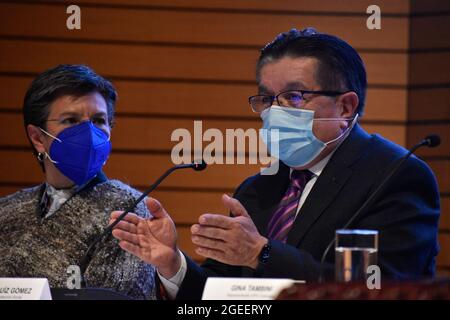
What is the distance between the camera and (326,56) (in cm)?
288

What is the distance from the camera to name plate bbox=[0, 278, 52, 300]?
1948 mm

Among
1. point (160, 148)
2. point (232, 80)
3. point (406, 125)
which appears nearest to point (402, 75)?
point (406, 125)

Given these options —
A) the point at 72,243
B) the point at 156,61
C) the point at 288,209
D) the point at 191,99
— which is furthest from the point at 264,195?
the point at 156,61

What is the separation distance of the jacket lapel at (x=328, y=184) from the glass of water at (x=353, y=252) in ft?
2.29

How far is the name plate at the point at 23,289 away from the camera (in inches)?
76.7

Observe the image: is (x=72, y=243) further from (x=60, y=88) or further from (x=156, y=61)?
(x=156, y=61)

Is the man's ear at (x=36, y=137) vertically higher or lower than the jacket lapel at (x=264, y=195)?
higher

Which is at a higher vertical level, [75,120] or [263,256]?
[75,120]

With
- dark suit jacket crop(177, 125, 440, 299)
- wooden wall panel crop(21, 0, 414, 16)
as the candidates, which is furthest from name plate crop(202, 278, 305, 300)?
wooden wall panel crop(21, 0, 414, 16)

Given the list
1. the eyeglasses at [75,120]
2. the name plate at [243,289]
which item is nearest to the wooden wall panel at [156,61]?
the eyeglasses at [75,120]

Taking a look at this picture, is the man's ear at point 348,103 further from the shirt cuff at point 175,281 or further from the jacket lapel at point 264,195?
the shirt cuff at point 175,281

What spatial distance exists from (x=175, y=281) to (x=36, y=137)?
1080 mm

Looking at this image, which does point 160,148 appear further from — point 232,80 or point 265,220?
point 265,220

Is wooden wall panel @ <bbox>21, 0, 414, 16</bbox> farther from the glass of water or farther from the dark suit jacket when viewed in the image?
the glass of water
